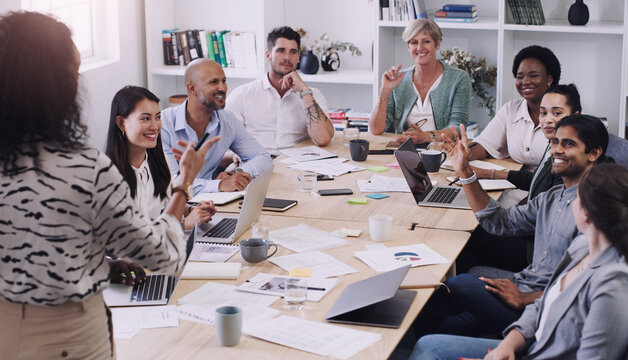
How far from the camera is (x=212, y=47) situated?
5.60 m

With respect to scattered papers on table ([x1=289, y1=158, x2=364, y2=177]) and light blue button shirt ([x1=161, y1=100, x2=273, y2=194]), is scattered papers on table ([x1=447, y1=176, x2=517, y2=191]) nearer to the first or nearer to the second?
scattered papers on table ([x1=289, y1=158, x2=364, y2=177])

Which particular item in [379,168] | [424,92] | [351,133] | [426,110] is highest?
[424,92]

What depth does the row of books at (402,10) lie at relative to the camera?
16.8 feet

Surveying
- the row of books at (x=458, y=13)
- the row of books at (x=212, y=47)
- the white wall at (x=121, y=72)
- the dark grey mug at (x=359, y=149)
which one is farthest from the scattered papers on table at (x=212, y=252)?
the row of books at (x=212, y=47)

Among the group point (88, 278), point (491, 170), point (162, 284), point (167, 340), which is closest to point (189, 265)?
point (162, 284)

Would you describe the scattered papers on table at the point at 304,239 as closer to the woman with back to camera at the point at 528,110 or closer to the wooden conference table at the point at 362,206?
the wooden conference table at the point at 362,206

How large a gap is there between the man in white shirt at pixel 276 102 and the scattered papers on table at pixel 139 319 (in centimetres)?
227

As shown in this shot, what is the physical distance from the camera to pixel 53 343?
1.48 meters

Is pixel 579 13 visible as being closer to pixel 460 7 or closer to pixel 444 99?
pixel 460 7

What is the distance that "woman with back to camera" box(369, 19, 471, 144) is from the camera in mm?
4340

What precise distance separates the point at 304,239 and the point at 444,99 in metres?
1.98

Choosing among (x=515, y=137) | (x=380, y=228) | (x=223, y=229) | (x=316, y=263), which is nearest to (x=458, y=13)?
(x=515, y=137)

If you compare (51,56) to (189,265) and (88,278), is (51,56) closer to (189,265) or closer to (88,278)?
(88,278)

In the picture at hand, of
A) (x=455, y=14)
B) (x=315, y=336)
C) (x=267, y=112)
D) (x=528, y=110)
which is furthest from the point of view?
(x=455, y=14)
